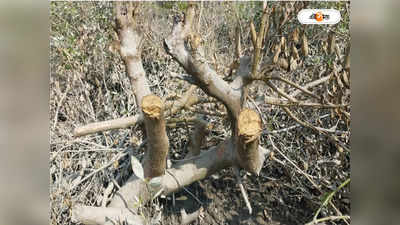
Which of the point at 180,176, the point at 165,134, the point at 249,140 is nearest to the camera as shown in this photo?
the point at 249,140

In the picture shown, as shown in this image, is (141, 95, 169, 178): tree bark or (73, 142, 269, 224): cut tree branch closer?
(141, 95, 169, 178): tree bark

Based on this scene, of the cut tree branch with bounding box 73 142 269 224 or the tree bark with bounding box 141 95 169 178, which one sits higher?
the tree bark with bounding box 141 95 169 178

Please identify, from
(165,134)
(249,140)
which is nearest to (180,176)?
(165,134)

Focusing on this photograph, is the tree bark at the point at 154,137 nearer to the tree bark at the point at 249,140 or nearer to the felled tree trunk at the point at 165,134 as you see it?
the felled tree trunk at the point at 165,134

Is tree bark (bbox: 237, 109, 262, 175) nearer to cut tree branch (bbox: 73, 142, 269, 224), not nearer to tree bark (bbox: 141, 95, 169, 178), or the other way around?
cut tree branch (bbox: 73, 142, 269, 224)

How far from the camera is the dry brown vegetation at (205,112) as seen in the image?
1158 millimetres

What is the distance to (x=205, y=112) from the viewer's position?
134 centimetres

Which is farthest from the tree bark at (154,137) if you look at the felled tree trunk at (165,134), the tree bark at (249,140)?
the tree bark at (249,140)

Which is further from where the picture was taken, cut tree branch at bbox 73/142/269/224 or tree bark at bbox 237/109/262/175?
cut tree branch at bbox 73/142/269/224

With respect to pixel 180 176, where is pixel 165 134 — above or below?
above

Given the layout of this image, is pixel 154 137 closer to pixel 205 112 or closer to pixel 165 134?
pixel 165 134

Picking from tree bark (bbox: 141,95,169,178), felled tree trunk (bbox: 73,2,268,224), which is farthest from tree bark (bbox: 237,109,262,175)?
tree bark (bbox: 141,95,169,178)

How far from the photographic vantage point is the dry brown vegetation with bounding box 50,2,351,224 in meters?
1.16
